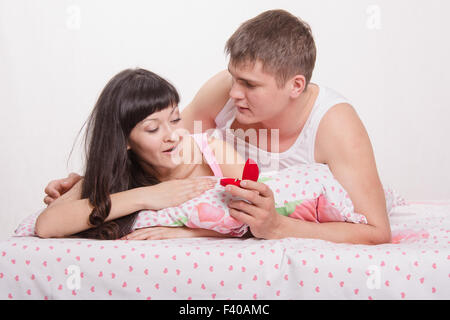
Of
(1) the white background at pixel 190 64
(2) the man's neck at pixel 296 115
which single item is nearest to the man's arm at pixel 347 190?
(2) the man's neck at pixel 296 115

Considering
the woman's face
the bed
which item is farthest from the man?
the woman's face

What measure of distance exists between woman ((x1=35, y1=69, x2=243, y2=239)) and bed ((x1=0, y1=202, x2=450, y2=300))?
155mm

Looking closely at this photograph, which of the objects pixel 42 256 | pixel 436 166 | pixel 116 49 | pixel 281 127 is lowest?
pixel 436 166

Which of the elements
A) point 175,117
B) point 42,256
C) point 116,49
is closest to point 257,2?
point 116,49

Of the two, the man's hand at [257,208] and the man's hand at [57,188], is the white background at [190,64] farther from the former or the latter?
the man's hand at [257,208]

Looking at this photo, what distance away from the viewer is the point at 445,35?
340 cm

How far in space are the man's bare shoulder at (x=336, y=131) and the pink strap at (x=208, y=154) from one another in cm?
39

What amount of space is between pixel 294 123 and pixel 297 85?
0.15 m

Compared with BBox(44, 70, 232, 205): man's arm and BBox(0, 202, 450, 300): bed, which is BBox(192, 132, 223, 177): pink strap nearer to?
BBox(44, 70, 232, 205): man's arm

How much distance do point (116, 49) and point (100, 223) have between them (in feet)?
6.42

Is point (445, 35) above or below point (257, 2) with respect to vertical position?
below

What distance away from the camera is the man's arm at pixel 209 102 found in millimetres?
2340

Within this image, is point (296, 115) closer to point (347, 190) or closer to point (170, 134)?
point (347, 190)

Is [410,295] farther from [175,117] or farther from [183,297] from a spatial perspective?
[175,117]
